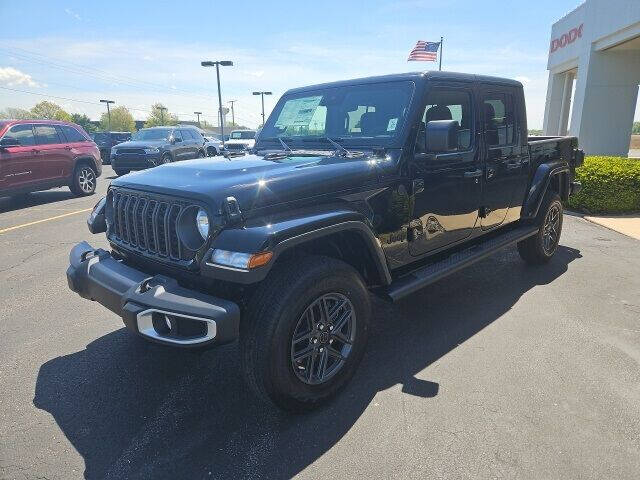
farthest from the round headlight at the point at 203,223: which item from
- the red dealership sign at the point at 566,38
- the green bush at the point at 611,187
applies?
the red dealership sign at the point at 566,38

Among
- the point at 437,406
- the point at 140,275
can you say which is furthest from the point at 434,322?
the point at 140,275

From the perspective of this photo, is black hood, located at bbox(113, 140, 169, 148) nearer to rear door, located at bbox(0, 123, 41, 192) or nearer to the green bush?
rear door, located at bbox(0, 123, 41, 192)

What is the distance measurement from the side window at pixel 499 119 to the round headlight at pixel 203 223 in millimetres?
2787

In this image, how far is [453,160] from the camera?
3566 millimetres

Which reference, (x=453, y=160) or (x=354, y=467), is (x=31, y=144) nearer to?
(x=453, y=160)

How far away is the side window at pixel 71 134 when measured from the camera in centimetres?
1084

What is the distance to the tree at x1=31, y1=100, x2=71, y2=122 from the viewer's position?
90625 mm

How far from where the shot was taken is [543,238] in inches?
204

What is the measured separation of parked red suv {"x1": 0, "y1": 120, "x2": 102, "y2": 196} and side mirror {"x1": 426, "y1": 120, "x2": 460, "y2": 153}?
9609 millimetres

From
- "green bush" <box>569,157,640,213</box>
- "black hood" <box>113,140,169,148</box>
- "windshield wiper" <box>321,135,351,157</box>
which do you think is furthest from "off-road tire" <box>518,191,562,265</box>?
"black hood" <box>113,140,169,148</box>

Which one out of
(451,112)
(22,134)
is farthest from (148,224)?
(22,134)

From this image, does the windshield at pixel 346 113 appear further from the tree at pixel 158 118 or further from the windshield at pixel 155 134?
the tree at pixel 158 118

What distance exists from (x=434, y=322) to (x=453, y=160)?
56.1 inches

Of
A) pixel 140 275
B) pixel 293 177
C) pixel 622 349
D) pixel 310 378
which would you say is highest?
pixel 293 177
